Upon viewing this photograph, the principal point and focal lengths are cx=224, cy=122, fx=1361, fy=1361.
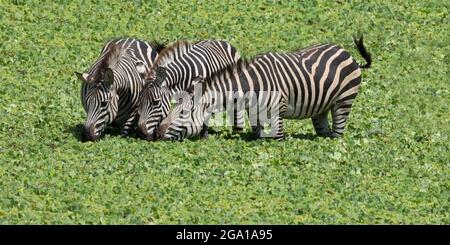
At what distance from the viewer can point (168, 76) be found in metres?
19.9

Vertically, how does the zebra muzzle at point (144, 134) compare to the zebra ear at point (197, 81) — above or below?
below

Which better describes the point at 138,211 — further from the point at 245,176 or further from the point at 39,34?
the point at 39,34

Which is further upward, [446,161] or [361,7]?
[361,7]

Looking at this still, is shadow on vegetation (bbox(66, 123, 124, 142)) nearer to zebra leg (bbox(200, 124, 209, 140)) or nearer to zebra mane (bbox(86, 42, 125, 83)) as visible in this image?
zebra mane (bbox(86, 42, 125, 83))

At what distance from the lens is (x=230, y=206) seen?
53.9 ft

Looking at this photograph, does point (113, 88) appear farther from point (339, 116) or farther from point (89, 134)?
point (339, 116)

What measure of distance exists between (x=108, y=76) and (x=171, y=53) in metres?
1.23

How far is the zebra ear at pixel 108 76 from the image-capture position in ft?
64.5

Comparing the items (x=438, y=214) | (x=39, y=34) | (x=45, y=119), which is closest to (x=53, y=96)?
(x=45, y=119)

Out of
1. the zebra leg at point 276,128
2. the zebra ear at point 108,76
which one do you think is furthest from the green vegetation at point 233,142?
the zebra ear at point 108,76

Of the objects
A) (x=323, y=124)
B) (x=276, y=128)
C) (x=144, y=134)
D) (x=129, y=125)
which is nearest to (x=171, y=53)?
(x=129, y=125)

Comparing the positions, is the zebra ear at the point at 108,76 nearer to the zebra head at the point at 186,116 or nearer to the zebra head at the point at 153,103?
the zebra head at the point at 153,103

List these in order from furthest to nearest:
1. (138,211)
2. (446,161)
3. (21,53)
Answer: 1. (21,53)
2. (446,161)
3. (138,211)

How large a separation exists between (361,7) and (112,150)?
1152 cm
